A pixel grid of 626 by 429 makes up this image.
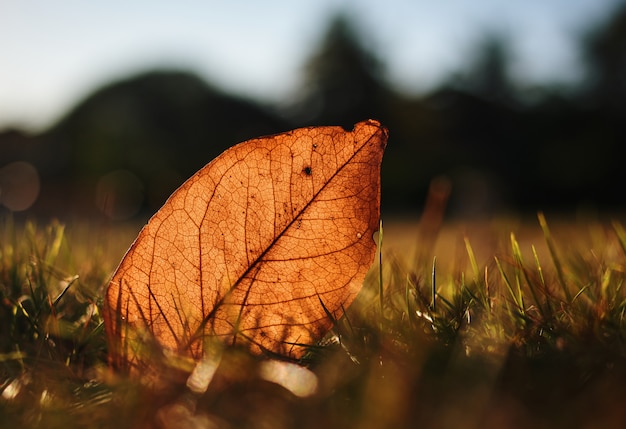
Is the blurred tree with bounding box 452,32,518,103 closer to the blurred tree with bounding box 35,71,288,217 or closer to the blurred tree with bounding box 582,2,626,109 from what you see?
the blurred tree with bounding box 582,2,626,109

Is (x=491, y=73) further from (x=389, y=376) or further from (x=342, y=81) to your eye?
(x=389, y=376)

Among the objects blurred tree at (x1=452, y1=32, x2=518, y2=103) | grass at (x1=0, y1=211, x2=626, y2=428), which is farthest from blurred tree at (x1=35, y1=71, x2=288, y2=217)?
grass at (x1=0, y1=211, x2=626, y2=428)

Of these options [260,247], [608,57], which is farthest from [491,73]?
[260,247]

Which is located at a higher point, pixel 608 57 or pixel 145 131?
pixel 145 131

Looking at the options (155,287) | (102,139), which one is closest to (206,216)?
(155,287)

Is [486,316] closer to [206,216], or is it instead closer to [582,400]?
[582,400]

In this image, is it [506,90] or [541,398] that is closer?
[541,398]
